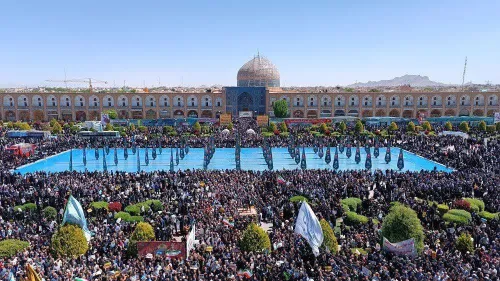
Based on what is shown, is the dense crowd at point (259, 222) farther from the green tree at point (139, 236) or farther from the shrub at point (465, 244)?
the green tree at point (139, 236)

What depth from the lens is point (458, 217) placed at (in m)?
14.1

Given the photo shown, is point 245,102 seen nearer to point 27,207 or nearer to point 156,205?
point 156,205

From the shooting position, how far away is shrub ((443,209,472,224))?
13977 millimetres

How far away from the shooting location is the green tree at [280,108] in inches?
2026

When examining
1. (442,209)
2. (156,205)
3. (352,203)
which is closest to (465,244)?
(442,209)

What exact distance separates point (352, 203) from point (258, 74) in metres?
46.1

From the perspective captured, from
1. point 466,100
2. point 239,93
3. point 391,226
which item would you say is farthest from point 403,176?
point 466,100

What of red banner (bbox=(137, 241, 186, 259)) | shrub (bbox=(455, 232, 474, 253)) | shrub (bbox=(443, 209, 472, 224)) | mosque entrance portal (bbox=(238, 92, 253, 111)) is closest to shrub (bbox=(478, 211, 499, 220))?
shrub (bbox=(443, 209, 472, 224))

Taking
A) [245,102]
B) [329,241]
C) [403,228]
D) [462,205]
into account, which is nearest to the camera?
[403,228]

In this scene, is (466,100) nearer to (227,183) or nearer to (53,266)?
(227,183)

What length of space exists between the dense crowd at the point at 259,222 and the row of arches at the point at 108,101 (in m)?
34.2

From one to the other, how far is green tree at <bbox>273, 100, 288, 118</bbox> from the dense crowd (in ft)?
90.7

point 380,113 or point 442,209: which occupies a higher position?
point 380,113

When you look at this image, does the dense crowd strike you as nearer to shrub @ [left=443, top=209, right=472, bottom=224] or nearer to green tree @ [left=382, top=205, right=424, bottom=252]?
shrub @ [left=443, top=209, right=472, bottom=224]
